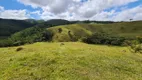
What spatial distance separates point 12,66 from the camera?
35031 mm

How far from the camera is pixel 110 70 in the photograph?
36.1 meters

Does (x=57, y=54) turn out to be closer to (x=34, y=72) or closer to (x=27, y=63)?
(x=27, y=63)

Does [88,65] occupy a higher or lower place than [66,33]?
higher

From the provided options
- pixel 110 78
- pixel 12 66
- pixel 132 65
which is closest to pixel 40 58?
pixel 12 66

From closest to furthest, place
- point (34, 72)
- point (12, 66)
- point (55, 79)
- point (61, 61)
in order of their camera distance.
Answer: point (55, 79) < point (34, 72) < point (12, 66) < point (61, 61)

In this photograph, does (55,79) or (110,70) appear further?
(110,70)

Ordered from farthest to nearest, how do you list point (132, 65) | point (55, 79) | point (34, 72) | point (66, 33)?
1. point (66, 33)
2. point (132, 65)
3. point (34, 72)
4. point (55, 79)

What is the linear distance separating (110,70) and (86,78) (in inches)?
273

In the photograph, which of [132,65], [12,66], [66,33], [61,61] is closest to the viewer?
[12,66]

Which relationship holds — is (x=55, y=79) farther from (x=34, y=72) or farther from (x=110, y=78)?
(x=110, y=78)

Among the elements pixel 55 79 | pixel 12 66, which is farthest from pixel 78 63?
pixel 12 66

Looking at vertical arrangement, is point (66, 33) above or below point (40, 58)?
below

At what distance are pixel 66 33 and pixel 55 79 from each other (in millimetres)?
159261

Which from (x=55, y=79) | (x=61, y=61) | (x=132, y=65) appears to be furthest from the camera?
(x=132, y=65)
